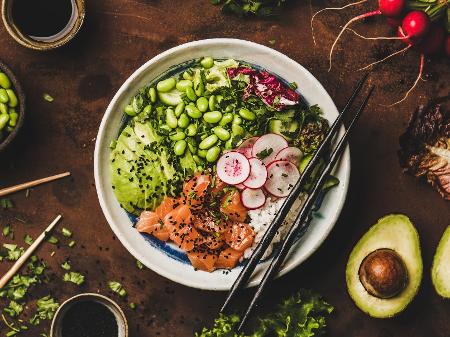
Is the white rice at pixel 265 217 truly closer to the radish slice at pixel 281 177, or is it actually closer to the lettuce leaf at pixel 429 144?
the radish slice at pixel 281 177

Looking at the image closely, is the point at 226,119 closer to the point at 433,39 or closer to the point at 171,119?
the point at 171,119

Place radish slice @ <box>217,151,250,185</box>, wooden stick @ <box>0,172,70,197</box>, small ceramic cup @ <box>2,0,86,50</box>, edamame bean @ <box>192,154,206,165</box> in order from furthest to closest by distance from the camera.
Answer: wooden stick @ <box>0,172,70,197</box>, small ceramic cup @ <box>2,0,86,50</box>, edamame bean @ <box>192,154,206,165</box>, radish slice @ <box>217,151,250,185</box>

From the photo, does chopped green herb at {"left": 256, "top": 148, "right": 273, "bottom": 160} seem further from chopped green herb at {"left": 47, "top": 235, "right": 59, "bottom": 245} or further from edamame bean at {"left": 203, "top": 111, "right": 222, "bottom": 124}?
chopped green herb at {"left": 47, "top": 235, "right": 59, "bottom": 245}

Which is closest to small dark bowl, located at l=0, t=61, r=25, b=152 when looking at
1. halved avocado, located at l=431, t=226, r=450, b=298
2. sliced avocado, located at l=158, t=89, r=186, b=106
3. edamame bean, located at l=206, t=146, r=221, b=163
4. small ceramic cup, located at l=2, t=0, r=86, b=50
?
small ceramic cup, located at l=2, t=0, r=86, b=50

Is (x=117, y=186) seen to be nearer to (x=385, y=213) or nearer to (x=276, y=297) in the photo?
(x=276, y=297)

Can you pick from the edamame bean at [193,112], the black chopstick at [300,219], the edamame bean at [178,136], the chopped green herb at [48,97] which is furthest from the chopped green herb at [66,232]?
the black chopstick at [300,219]

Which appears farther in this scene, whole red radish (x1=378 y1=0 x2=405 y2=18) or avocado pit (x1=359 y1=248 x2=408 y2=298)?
whole red radish (x1=378 y1=0 x2=405 y2=18)

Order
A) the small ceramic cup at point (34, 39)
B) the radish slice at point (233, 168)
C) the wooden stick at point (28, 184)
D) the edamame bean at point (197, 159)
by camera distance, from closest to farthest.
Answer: the radish slice at point (233, 168) < the edamame bean at point (197, 159) < the small ceramic cup at point (34, 39) < the wooden stick at point (28, 184)
